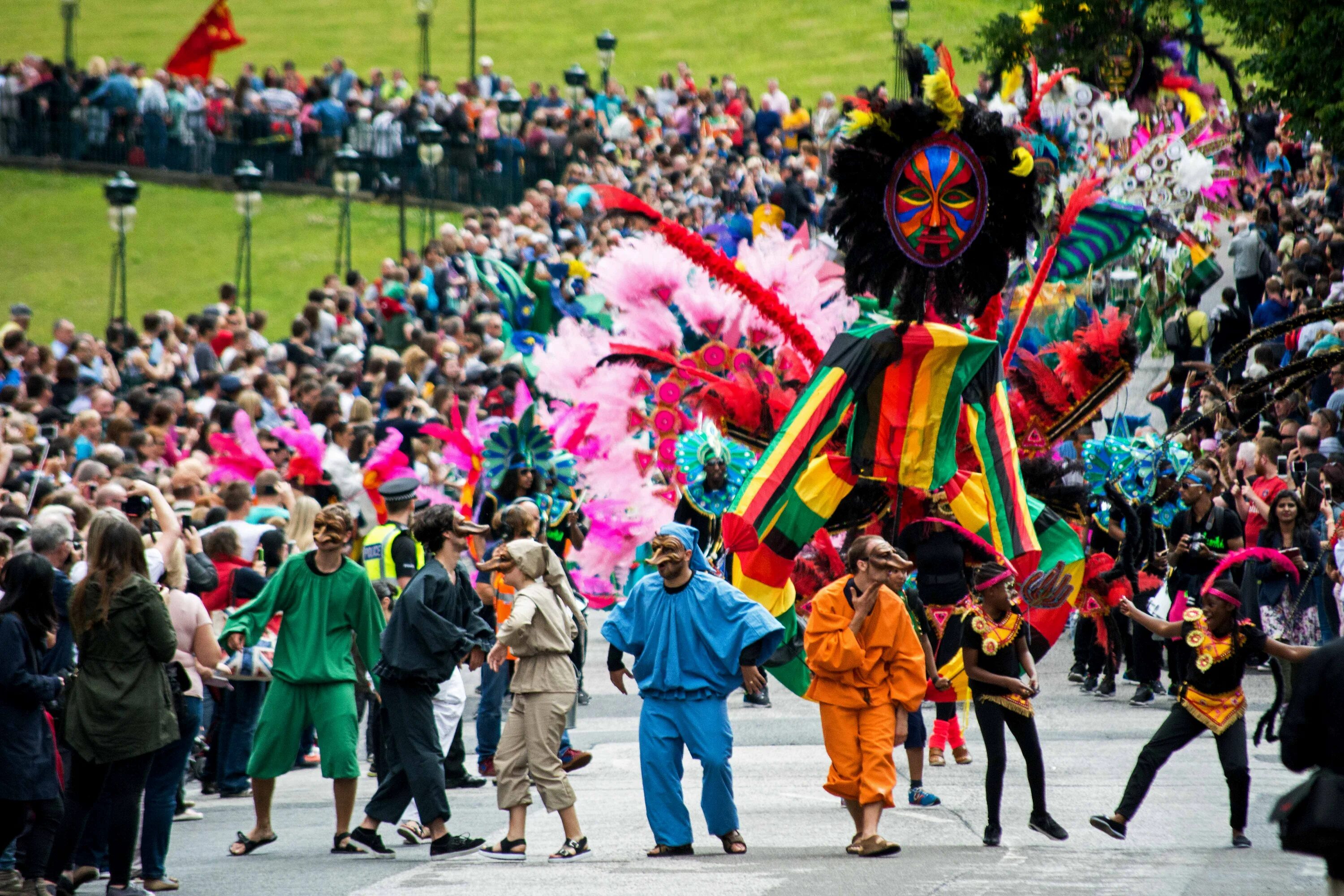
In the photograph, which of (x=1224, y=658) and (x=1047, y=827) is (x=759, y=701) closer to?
(x=1047, y=827)

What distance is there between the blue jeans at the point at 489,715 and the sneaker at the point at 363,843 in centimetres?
219

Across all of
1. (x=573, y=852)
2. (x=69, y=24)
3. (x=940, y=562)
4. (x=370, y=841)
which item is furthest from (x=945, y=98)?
(x=69, y=24)

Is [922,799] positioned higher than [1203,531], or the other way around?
[1203,531]

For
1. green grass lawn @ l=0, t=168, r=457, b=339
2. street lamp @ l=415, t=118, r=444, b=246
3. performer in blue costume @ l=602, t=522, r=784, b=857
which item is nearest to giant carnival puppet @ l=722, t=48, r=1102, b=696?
performer in blue costume @ l=602, t=522, r=784, b=857

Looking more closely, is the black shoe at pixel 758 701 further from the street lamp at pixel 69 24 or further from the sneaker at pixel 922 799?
the street lamp at pixel 69 24

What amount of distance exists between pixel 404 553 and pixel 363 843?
8.91 ft

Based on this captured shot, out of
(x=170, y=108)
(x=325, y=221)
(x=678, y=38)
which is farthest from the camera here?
(x=678, y=38)

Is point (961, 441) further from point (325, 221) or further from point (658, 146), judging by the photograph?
point (325, 221)

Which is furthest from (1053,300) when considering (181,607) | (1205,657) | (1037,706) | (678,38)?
(678,38)

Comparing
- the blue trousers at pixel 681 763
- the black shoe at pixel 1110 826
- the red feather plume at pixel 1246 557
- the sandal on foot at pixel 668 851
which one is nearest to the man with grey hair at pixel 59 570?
the blue trousers at pixel 681 763

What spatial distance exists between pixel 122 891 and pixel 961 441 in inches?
214

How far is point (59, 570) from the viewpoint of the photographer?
28.8 ft

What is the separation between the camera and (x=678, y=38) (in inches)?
2105

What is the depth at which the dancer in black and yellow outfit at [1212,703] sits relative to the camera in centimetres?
870
